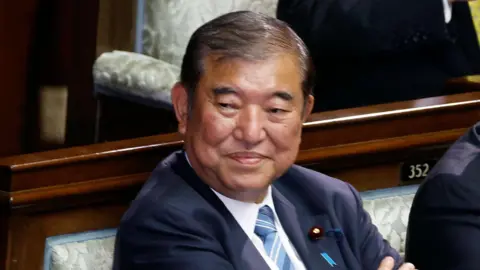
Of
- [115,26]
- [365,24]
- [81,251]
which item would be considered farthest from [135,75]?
[81,251]

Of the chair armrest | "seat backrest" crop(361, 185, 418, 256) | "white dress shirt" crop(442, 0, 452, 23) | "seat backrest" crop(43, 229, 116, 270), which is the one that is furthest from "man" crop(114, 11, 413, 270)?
the chair armrest

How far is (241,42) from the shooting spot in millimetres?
1274

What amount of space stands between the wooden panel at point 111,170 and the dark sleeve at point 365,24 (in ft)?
0.77

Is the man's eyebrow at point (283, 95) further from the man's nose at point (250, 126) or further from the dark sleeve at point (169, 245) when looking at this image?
the dark sleeve at point (169, 245)

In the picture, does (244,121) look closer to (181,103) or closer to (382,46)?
(181,103)

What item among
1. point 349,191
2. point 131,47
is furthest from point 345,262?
point 131,47

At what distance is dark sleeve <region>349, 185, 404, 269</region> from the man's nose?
308 mm

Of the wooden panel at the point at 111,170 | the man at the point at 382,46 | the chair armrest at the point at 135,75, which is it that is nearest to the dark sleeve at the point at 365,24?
the man at the point at 382,46

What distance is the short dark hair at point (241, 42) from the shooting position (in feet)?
4.18

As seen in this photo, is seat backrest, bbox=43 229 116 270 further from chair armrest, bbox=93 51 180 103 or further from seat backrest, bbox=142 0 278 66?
seat backrest, bbox=142 0 278 66

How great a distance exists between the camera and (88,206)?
1.54 metres

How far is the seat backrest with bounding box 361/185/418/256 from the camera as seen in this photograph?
6.18ft

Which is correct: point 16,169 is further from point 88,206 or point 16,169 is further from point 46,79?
point 46,79

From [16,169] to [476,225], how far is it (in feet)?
2.58
